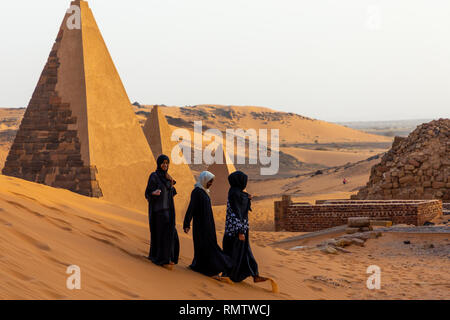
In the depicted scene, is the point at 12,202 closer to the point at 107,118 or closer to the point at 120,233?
the point at 120,233

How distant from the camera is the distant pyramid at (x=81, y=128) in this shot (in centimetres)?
1180

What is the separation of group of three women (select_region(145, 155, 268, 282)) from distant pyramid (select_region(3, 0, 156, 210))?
523 cm

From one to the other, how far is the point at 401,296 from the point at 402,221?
8354mm

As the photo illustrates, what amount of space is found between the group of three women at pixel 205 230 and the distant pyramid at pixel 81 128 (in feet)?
17.1

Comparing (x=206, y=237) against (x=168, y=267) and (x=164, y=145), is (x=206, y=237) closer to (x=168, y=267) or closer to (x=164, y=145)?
(x=168, y=267)

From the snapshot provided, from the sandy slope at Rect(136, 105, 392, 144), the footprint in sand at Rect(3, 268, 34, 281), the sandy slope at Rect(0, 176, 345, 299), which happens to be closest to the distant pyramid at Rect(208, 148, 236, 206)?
the sandy slope at Rect(0, 176, 345, 299)

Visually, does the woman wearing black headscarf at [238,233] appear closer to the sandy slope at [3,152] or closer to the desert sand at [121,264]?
the desert sand at [121,264]

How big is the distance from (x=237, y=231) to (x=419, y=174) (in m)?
15.0

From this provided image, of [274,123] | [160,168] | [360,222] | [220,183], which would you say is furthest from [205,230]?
[274,123]

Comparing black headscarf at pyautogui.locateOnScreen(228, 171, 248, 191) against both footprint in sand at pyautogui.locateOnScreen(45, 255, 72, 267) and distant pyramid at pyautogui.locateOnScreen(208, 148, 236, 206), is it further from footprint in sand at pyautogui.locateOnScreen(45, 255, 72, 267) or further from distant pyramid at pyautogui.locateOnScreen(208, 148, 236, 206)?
distant pyramid at pyautogui.locateOnScreen(208, 148, 236, 206)

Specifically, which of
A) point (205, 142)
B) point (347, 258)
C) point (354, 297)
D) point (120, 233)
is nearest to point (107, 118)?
point (120, 233)
